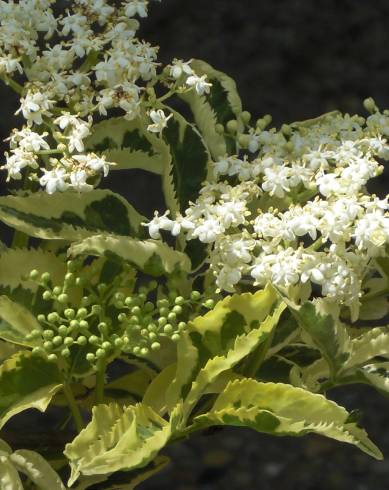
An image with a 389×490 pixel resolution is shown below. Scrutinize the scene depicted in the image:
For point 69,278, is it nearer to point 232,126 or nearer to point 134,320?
point 134,320

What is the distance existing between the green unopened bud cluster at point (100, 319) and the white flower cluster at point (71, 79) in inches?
3.5

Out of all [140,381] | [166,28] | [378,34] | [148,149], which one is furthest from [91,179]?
[378,34]

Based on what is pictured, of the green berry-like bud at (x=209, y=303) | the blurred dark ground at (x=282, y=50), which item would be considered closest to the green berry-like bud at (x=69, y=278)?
the green berry-like bud at (x=209, y=303)

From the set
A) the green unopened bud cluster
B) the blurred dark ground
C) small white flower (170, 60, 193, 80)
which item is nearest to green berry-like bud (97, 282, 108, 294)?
the green unopened bud cluster

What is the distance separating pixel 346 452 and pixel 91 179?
0.76 m

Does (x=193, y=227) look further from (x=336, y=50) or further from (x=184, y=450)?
(x=336, y=50)

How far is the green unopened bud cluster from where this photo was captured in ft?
2.87

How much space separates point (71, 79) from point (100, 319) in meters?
0.20

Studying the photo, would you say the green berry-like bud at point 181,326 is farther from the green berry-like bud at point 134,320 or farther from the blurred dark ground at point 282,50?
the blurred dark ground at point 282,50

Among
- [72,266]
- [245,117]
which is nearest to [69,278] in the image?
[72,266]

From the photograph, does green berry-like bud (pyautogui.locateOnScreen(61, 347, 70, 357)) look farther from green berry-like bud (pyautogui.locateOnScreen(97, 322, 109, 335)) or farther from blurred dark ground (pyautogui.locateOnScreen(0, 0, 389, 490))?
blurred dark ground (pyautogui.locateOnScreen(0, 0, 389, 490))

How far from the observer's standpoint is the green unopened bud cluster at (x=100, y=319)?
87cm

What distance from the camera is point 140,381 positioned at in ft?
3.49

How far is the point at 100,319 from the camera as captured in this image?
2.94 ft
